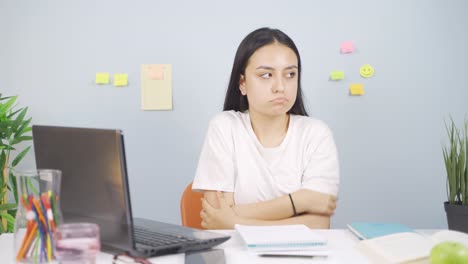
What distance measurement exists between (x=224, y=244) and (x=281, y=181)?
2.06 ft

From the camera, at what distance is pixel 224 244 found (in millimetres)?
1269

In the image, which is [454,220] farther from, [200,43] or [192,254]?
[200,43]

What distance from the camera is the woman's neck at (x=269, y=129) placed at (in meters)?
1.93

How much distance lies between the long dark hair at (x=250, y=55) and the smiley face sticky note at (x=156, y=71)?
89 cm

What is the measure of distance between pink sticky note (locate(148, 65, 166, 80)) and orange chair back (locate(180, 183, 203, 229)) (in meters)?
1.07

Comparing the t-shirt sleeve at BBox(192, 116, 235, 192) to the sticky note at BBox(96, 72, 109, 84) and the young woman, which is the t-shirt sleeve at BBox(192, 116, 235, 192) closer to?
the young woman

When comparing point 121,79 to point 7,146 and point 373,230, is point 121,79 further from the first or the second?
point 373,230

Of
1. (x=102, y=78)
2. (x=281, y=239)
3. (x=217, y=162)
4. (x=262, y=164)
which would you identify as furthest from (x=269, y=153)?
(x=102, y=78)

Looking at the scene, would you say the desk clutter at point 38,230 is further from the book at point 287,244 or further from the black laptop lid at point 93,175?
the book at point 287,244

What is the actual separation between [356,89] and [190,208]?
1.37 m

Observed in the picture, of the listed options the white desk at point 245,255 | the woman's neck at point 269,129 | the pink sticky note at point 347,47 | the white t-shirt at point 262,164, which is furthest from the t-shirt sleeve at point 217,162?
the pink sticky note at point 347,47

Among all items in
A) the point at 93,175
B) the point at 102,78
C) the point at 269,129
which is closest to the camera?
the point at 93,175

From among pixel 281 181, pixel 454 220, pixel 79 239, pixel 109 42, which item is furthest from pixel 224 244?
pixel 109 42

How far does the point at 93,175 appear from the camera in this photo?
1070mm
